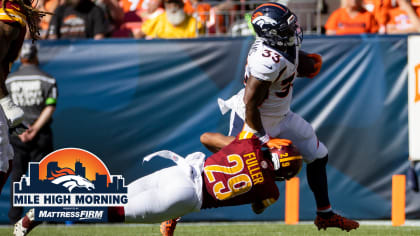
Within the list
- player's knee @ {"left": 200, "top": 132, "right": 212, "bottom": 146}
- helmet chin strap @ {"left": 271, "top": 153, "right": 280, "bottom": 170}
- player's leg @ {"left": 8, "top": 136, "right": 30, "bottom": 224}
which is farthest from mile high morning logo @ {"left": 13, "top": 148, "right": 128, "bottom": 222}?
player's leg @ {"left": 8, "top": 136, "right": 30, "bottom": 224}

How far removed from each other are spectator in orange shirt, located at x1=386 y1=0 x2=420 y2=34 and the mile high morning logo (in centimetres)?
523

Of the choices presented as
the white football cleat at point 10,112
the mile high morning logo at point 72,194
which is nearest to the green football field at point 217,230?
the mile high morning logo at point 72,194

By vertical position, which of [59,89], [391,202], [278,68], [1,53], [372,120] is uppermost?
[1,53]

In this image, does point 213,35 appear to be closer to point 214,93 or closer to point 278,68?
point 214,93

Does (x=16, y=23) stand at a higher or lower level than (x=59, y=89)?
higher

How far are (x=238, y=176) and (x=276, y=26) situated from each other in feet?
6.21

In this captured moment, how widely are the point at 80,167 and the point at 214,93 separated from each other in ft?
12.1

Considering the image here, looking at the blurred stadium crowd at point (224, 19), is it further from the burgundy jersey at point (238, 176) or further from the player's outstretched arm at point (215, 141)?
the burgundy jersey at point (238, 176)

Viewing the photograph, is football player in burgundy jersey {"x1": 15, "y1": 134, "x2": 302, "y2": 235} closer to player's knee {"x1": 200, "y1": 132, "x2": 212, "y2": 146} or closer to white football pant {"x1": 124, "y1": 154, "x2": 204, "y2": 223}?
white football pant {"x1": 124, "y1": 154, "x2": 204, "y2": 223}

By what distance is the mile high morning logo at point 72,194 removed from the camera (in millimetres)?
4059

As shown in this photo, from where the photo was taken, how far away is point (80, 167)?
15.5 ft

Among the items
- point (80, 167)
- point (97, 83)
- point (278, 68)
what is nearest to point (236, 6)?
point (97, 83)

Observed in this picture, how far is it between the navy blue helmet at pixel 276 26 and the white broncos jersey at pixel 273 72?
82 mm

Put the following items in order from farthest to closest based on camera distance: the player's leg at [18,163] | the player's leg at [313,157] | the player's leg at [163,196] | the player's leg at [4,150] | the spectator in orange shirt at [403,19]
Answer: the spectator in orange shirt at [403,19] < the player's leg at [18,163] < the player's leg at [313,157] < the player's leg at [4,150] < the player's leg at [163,196]
